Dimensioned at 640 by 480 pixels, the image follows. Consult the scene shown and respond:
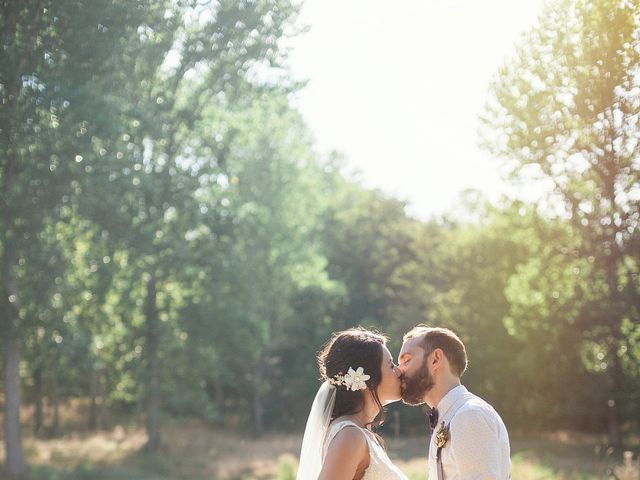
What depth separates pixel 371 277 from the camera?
4019 centimetres

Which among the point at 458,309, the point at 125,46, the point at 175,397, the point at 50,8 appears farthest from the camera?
the point at 458,309

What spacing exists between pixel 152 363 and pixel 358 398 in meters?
24.1

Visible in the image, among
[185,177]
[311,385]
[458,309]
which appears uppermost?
[185,177]

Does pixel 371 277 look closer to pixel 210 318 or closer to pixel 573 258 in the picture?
pixel 210 318

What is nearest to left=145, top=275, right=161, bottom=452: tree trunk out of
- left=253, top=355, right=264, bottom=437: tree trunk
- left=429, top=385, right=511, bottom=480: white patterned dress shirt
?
left=253, top=355, right=264, bottom=437: tree trunk

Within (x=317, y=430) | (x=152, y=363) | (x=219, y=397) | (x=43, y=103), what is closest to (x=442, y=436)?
(x=317, y=430)

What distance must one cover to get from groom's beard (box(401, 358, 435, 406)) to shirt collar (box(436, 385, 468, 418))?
0.36ft

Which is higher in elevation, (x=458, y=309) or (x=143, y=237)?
(x=143, y=237)

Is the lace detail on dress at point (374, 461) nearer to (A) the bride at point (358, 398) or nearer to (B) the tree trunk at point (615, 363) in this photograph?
(A) the bride at point (358, 398)

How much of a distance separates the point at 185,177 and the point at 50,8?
13188mm

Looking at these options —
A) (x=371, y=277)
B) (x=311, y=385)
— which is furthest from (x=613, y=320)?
(x=371, y=277)

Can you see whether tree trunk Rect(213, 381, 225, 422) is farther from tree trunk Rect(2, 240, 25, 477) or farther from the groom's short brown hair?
the groom's short brown hair

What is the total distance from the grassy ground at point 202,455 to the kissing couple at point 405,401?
38.1ft

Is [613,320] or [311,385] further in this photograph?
[311,385]
